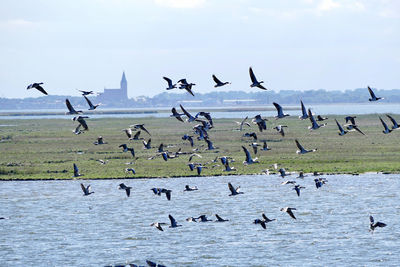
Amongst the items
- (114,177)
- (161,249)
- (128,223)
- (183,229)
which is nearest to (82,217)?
(128,223)

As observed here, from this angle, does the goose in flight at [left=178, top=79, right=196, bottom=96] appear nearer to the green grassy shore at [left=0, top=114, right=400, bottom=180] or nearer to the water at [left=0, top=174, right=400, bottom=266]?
the water at [left=0, top=174, right=400, bottom=266]

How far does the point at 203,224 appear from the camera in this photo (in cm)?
4669

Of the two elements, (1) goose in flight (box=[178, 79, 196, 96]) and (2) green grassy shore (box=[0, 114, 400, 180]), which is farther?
(2) green grassy shore (box=[0, 114, 400, 180])

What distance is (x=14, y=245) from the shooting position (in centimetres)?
4106

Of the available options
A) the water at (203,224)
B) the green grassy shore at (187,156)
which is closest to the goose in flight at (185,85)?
the water at (203,224)

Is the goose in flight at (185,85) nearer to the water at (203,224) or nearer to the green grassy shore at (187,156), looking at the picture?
the water at (203,224)

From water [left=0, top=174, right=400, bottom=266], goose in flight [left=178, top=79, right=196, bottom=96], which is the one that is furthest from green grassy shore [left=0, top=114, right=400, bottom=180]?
goose in flight [left=178, top=79, right=196, bottom=96]

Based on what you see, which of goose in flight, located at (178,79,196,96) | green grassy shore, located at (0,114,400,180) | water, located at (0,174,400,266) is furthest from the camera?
green grassy shore, located at (0,114,400,180)

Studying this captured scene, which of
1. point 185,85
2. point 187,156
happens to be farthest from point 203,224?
point 187,156

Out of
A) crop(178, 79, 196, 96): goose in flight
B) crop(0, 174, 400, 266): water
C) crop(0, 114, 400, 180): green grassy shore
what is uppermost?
crop(178, 79, 196, 96): goose in flight

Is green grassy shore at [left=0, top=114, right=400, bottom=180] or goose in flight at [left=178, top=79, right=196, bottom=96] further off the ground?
goose in flight at [left=178, top=79, right=196, bottom=96]

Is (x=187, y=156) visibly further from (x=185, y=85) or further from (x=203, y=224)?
(x=185, y=85)

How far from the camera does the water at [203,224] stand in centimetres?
3741

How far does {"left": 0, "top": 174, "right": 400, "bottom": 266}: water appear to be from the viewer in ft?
123
